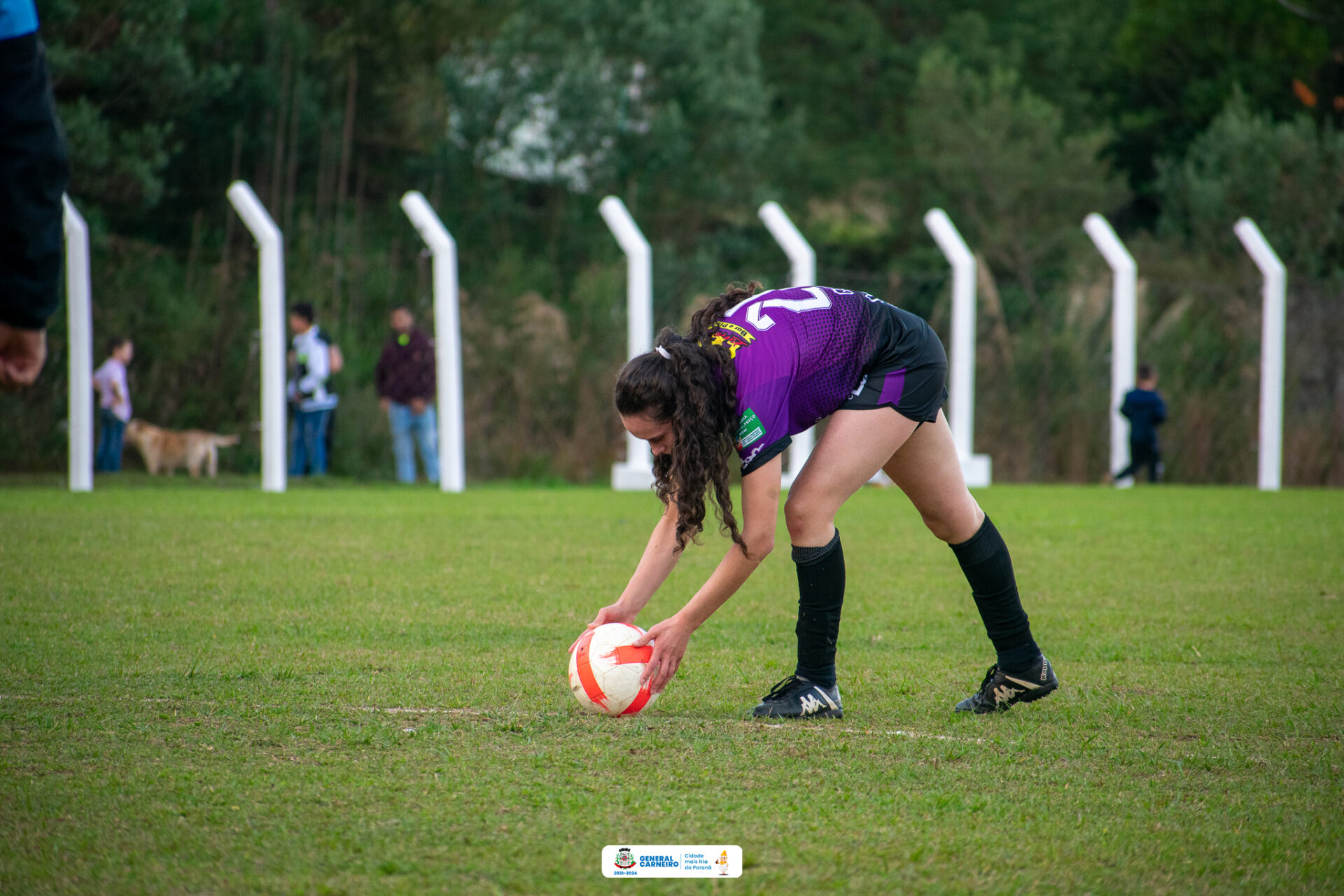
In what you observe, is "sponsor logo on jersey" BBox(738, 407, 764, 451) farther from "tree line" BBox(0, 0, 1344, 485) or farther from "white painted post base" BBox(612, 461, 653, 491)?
"tree line" BBox(0, 0, 1344, 485)

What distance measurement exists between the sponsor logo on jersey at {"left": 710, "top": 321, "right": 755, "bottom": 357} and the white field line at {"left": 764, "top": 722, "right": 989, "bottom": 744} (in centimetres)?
113

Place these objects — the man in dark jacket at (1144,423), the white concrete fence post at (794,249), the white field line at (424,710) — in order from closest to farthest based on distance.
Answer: the white field line at (424,710), the white concrete fence post at (794,249), the man in dark jacket at (1144,423)

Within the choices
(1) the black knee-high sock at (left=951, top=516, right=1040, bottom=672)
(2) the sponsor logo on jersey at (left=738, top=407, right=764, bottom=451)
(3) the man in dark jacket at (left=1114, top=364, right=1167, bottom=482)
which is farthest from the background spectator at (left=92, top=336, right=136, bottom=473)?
(2) the sponsor logo on jersey at (left=738, top=407, right=764, bottom=451)

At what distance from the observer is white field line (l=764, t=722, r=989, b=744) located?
383cm

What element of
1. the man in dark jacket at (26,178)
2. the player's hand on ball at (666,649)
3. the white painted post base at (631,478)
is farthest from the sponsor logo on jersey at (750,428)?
the white painted post base at (631,478)

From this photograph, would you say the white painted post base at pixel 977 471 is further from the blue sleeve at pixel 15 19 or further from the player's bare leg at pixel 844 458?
the blue sleeve at pixel 15 19

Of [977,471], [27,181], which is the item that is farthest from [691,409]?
[977,471]

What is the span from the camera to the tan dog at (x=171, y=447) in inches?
592

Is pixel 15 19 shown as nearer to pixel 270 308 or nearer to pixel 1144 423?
pixel 270 308

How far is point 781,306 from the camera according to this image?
391 centimetres

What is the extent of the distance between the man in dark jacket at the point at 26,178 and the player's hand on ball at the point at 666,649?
192 centimetres

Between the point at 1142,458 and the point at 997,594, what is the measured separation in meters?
12.8

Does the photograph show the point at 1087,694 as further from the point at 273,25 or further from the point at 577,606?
the point at 273,25

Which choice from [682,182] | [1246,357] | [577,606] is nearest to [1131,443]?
[1246,357]
